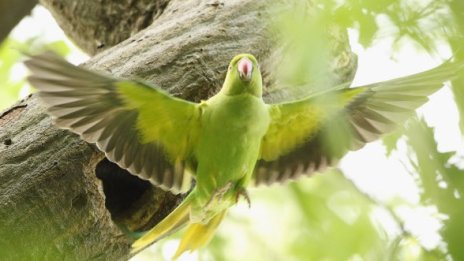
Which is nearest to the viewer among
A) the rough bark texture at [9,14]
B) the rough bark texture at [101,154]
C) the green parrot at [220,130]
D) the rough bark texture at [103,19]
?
the rough bark texture at [9,14]

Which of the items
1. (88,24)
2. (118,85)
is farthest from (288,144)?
(88,24)

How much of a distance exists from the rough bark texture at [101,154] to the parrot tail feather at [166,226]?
0.13ft

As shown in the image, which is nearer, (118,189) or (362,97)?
(362,97)

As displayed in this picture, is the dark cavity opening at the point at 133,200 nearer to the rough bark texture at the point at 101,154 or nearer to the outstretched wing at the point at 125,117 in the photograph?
the rough bark texture at the point at 101,154

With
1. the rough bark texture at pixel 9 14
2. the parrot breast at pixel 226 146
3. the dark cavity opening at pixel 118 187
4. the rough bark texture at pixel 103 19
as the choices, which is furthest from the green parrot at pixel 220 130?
the rough bark texture at pixel 103 19

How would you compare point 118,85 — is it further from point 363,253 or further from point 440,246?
point 440,246

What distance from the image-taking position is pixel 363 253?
731mm

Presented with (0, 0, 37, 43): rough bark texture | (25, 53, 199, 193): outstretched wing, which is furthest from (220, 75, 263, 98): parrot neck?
(0, 0, 37, 43): rough bark texture

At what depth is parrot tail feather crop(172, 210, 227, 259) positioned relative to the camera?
6.99ft

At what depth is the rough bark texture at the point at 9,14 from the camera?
1232mm

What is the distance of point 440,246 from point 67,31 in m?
2.78

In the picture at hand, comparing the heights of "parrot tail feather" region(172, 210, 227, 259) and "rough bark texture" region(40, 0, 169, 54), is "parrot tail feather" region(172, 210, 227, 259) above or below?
below

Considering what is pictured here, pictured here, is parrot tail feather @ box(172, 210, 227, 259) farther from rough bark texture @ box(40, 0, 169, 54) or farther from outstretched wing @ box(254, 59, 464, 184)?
rough bark texture @ box(40, 0, 169, 54)

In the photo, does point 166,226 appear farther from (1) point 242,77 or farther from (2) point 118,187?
(1) point 242,77
